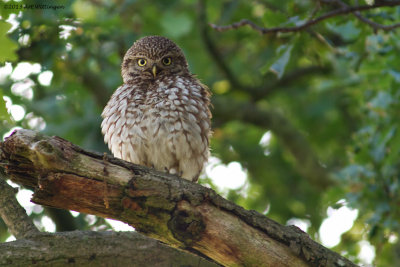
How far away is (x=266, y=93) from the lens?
382 inches

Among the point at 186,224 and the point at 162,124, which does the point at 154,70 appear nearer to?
the point at 162,124

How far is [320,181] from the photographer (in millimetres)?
8531

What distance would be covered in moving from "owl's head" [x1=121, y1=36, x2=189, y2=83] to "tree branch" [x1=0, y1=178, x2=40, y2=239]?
239 cm

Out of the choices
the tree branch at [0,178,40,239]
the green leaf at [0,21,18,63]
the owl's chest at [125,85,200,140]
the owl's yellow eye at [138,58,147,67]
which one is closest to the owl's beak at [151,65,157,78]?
the owl's yellow eye at [138,58,147,67]

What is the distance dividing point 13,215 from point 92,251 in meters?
0.57

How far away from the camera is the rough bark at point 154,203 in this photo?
287cm

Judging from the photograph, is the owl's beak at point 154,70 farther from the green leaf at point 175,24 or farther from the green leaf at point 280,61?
the green leaf at point 175,24

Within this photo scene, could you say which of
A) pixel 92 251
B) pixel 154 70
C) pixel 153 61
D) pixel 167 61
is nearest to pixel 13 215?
pixel 92 251

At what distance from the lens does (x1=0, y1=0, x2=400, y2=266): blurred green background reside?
5.23 m

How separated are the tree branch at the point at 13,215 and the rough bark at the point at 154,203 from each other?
0.54m

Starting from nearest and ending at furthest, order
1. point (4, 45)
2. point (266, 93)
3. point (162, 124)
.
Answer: point (4, 45)
point (162, 124)
point (266, 93)

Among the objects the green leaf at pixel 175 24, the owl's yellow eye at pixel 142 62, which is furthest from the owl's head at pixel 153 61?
the green leaf at pixel 175 24

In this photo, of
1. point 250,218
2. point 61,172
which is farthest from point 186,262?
point 61,172

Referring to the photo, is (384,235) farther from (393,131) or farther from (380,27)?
(380,27)
